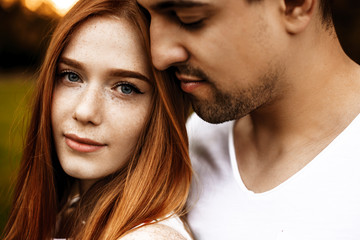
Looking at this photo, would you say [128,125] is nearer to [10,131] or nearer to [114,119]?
[114,119]

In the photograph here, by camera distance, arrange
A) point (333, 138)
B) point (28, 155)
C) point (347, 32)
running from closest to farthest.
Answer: point (333, 138) → point (28, 155) → point (347, 32)

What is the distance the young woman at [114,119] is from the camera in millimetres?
2158

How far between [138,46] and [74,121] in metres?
0.48

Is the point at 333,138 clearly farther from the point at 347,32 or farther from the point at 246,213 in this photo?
the point at 347,32

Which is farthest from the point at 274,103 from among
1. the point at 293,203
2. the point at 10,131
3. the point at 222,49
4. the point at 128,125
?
the point at 10,131

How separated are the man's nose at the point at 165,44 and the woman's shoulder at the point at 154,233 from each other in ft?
2.40

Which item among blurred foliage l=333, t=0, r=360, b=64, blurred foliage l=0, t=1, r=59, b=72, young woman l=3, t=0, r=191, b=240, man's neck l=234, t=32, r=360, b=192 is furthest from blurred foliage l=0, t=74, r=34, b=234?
blurred foliage l=333, t=0, r=360, b=64

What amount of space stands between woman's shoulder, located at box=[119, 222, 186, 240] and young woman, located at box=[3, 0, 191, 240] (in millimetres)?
16

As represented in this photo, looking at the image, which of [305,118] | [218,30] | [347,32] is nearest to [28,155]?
[218,30]

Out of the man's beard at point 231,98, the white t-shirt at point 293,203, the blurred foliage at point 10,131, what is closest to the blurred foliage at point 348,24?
the blurred foliage at point 10,131

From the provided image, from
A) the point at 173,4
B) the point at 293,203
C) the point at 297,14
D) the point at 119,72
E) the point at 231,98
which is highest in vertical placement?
the point at 173,4

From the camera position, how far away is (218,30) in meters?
2.10

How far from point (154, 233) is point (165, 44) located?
0.87m

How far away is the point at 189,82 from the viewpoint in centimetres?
228
